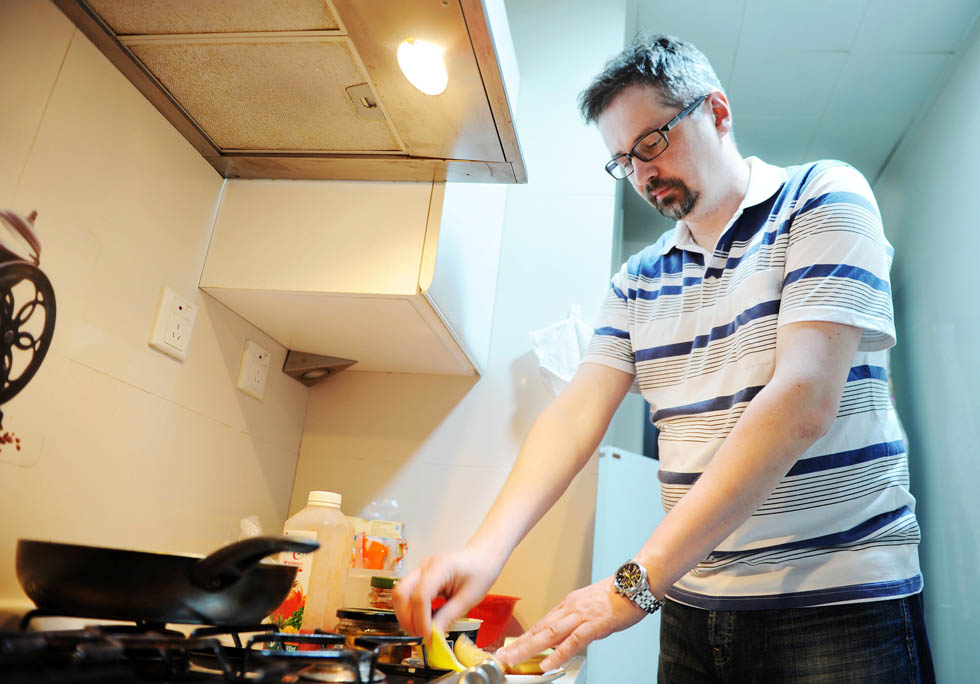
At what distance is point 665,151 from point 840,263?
38 centimetres

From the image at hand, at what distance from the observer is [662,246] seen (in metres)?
1.26

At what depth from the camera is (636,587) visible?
0.74 m

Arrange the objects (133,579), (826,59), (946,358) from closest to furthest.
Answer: (133,579), (946,358), (826,59)

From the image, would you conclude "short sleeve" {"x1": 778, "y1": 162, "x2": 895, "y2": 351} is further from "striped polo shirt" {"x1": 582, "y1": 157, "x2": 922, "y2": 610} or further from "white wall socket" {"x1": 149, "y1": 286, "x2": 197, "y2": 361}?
"white wall socket" {"x1": 149, "y1": 286, "x2": 197, "y2": 361}

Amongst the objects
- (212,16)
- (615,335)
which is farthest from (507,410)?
(212,16)

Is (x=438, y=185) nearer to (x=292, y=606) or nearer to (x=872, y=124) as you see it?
(x=292, y=606)

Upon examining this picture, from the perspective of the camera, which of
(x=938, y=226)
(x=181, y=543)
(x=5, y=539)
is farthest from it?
(x=938, y=226)

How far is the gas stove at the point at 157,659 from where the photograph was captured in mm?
461

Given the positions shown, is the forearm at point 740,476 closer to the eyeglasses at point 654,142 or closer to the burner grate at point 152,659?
the burner grate at point 152,659

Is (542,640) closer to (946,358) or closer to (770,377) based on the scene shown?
(770,377)

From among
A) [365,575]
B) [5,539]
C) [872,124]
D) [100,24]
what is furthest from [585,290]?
[872,124]

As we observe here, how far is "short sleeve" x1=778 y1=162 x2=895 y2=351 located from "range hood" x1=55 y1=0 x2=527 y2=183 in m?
0.44

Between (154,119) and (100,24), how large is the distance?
0.58 ft

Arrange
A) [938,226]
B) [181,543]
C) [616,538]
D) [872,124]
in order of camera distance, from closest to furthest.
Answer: [181,543] < [616,538] < [938,226] < [872,124]
